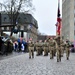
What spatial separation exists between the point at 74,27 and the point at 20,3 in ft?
284

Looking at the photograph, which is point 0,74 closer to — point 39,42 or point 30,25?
point 39,42

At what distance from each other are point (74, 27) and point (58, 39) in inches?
5470

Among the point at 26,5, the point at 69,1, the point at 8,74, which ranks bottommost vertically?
the point at 8,74

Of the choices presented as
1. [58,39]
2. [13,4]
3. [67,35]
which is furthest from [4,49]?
[67,35]

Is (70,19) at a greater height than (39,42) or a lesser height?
greater

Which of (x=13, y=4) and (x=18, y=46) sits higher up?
(x=13, y=4)

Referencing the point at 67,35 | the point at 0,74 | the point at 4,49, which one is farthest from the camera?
the point at 67,35

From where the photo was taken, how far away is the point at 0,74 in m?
14.2

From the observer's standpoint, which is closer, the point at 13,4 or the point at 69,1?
the point at 13,4

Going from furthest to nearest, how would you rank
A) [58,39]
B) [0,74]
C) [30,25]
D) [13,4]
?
[30,25], [13,4], [58,39], [0,74]

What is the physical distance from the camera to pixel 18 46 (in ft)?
182

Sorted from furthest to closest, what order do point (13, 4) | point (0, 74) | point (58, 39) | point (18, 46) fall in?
point (13, 4), point (18, 46), point (58, 39), point (0, 74)

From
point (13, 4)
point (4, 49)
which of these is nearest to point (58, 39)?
point (4, 49)

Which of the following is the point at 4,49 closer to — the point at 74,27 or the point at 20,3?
the point at 20,3
